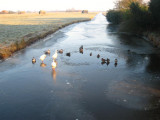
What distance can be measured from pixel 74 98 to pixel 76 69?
5242mm

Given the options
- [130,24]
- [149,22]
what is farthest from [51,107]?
[130,24]

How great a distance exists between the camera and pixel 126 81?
1306cm

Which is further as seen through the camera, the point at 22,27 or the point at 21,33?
the point at 22,27

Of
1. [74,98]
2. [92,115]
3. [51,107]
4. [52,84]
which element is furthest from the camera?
[52,84]

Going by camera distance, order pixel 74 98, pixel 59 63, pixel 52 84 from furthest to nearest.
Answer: pixel 59 63 < pixel 52 84 < pixel 74 98

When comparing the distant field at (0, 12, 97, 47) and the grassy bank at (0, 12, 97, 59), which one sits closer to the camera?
the grassy bank at (0, 12, 97, 59)

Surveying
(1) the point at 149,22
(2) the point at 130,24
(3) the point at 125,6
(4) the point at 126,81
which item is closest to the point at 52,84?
(4) the point at 126,81

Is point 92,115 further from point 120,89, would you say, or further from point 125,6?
point 125,6

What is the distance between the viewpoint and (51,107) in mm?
9719

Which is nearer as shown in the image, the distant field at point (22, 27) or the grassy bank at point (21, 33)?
the grassy bank at point (21, 33)

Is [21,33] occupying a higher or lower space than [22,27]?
lower

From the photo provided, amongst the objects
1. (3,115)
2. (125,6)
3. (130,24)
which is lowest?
(3,115)

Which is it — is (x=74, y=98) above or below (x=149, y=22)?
below

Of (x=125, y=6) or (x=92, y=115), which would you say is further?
(x=125, y=6)
